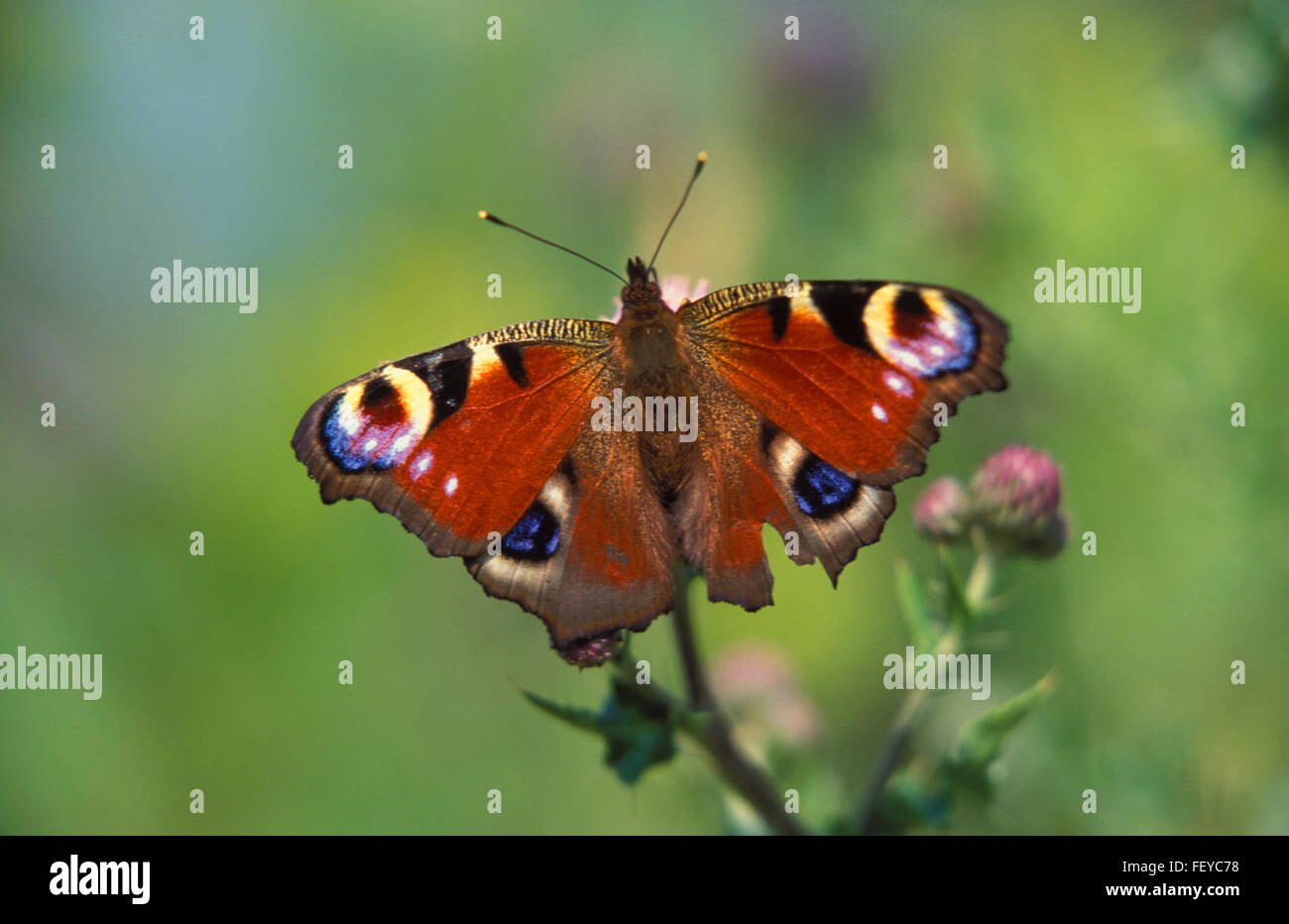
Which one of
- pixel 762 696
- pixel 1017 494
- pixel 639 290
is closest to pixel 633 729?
pixel 639 290

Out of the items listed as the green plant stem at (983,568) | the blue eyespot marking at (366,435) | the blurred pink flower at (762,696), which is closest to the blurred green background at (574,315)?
the blurred pink flower at (762,696)

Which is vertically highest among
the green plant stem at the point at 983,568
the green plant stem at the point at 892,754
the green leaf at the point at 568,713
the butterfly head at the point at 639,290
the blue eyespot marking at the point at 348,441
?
the butterfly head at the point at 639,290

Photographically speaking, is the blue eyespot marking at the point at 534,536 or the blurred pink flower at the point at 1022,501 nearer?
the blue eyespot marking at the point at 534,536

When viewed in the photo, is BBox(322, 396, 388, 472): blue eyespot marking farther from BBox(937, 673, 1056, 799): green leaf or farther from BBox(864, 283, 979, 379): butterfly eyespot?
BBox(937, 673, 1056, 799): green leaf

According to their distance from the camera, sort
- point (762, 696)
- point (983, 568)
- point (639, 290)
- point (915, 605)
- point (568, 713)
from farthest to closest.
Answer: point (762, 696) < point (983, 568) < point (915, 605) < point (639, 290) < point (568, 713)

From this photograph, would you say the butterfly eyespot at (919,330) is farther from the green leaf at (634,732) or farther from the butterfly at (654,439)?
the green leaf at (634,732)

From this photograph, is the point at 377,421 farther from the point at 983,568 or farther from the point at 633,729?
the point at 983,568
